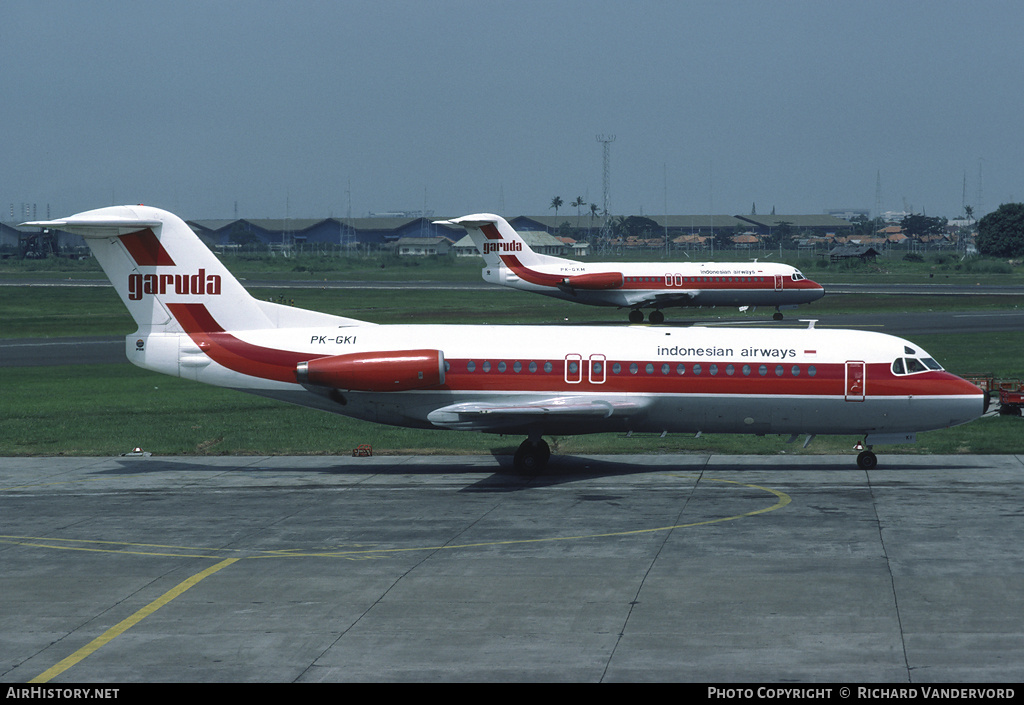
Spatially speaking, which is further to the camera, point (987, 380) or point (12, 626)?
point (987, 380)

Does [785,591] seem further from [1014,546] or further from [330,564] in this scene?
[330,564]

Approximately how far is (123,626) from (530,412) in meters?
13.1

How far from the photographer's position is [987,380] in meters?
40.5

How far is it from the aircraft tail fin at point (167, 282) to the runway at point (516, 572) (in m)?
4.13

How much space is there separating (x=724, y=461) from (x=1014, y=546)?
10.6m

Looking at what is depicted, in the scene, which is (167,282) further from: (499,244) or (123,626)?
(499,244)

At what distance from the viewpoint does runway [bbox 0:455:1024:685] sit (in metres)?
15.6

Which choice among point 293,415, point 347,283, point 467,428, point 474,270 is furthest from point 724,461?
point 474,270

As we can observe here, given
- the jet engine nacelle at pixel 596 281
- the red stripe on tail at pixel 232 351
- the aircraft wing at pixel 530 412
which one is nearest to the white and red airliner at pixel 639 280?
the jet engine nacelle at pixel 596 281

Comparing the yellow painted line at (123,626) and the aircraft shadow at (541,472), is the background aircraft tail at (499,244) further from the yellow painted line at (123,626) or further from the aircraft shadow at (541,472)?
the yellow painted line at (123,626)

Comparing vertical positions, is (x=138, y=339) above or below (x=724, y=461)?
above

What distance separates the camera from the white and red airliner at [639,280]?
2876 inches

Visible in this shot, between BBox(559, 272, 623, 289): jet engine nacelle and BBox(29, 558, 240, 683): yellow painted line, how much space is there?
5466 cm

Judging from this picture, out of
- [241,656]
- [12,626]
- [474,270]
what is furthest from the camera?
[474,270]
